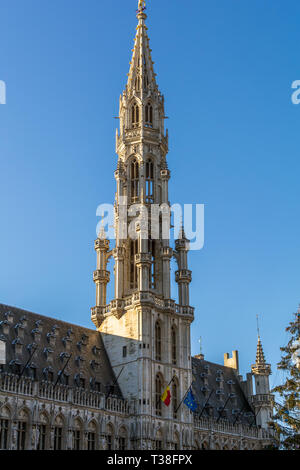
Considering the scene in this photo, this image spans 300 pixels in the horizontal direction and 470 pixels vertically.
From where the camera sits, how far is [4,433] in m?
65.4

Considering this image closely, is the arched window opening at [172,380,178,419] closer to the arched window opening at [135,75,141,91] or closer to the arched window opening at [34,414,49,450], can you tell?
the arched window opening at [34,414,49,450]

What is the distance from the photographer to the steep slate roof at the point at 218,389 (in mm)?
97125

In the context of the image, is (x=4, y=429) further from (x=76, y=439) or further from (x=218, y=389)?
(x=218, y=389)

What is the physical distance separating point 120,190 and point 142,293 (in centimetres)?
1608

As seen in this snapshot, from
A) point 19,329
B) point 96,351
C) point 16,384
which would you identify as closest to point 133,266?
point 96,351

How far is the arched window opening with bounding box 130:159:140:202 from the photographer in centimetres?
9156

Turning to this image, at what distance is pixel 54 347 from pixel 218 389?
108 ft

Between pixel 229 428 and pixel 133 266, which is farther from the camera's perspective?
pixel 229 428

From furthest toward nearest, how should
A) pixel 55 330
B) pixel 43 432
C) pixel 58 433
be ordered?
pixel 55 330 < pixel 58 433 < pixel 43 432

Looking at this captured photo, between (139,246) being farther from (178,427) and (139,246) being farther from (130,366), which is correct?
(178,427)

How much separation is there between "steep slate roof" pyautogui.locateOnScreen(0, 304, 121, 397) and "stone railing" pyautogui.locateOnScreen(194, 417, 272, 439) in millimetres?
14121

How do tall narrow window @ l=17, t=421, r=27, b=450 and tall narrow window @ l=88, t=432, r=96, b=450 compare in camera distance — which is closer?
tall narrow window @ l=17, t=421, r=27, b=450

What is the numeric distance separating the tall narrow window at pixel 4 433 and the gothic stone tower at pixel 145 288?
1651 cm

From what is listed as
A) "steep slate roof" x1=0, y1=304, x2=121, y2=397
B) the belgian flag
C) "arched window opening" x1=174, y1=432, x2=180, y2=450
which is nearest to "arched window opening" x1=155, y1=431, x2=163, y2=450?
"arched window opening" x1=174, y1=432, x2=180, y2=450
